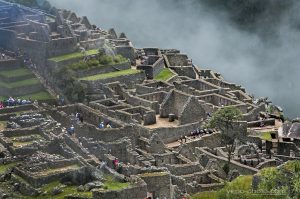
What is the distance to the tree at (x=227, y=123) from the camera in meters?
54.3

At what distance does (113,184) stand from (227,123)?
17.0 meters

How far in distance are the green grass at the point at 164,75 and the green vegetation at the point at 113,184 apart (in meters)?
28.3

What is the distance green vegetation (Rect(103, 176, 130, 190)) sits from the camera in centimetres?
3831

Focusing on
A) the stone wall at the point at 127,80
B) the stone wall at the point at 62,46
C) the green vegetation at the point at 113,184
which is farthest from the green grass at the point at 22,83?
the green vegetation at the point at 113,184

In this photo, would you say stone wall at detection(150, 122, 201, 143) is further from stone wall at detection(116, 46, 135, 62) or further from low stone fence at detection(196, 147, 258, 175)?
stone wall at detection(116, 46, 135, 62)

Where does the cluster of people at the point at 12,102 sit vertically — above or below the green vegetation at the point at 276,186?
above

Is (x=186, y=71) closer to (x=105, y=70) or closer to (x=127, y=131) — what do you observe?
(x=105, y=70)

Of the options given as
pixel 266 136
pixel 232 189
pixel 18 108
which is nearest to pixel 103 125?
pixel 18 108

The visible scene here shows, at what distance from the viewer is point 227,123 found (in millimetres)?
54531

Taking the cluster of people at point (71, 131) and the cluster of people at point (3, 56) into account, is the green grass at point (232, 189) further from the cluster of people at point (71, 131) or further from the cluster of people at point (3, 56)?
the cluster of people at point (3, 56)

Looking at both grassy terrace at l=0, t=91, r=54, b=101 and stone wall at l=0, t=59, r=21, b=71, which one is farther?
stone wall at l=0, t=59, r=21, b=71

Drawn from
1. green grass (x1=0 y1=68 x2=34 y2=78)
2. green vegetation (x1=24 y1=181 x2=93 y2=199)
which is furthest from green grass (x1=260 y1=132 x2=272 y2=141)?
green vegetation (x1=24 y1=181 x2=93 y2=199)

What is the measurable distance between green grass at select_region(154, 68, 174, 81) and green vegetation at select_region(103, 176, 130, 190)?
28285 millimetres

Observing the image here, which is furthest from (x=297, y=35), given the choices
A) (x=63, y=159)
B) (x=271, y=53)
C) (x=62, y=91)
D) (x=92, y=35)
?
(x=63, y=159)
